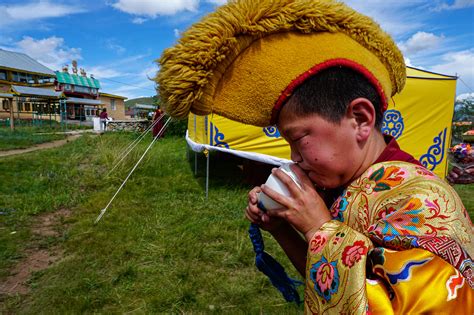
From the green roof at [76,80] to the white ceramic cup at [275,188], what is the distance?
44.2 metres

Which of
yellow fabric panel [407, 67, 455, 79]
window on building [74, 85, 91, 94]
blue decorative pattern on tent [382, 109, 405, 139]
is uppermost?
window on building [74, 85, 91, 94]

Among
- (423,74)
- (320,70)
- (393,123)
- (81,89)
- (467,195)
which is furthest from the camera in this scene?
(81,89)

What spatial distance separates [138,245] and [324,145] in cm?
331

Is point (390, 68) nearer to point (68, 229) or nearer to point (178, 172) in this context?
point (68, 229)

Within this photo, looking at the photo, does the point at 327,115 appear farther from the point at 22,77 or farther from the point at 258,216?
the point at 22,77

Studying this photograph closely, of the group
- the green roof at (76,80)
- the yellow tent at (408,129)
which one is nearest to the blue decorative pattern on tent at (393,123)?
the yellow tent at (408,129)

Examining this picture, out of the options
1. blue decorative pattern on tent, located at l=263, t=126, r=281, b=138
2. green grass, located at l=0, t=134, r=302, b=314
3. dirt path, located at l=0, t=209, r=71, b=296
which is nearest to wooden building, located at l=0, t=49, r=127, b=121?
green grass, located at l=0, t=134, r=302, b=314

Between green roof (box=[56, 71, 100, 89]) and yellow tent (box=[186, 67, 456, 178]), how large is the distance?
40452 millimetres

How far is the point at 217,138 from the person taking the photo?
5.10 metres

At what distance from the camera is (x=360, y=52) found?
2.96ft

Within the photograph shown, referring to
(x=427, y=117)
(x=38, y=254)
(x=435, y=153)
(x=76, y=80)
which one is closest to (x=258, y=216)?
(x=38, y=254)

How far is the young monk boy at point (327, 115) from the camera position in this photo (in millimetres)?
754

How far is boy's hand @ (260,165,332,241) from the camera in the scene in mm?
887

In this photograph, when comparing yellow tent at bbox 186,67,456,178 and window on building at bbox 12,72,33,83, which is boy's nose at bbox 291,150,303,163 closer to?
yellow tent at bbox 186,67,456,178
